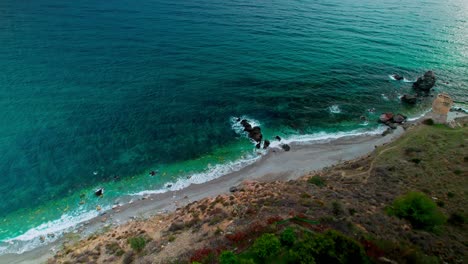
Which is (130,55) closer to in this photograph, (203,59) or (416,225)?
(203,59)

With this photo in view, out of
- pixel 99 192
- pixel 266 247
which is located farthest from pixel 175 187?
pixel 266 247

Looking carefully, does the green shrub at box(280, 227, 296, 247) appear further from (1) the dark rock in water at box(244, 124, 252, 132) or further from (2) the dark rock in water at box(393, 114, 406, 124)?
(2) the dark rock in water at box(393, 114, 406, 124)

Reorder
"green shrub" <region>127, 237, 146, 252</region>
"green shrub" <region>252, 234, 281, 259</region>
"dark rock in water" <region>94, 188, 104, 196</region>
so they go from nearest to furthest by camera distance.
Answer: "green shrub" <region>252, 234, 281, 259</region>
"green shrub" <region>127, 237, 146, 252</region>
"dark rock in water" <region>94, 188, 104, 196</region>

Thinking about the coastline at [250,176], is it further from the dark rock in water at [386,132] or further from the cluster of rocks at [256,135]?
the cluster of rocks at [256,135]

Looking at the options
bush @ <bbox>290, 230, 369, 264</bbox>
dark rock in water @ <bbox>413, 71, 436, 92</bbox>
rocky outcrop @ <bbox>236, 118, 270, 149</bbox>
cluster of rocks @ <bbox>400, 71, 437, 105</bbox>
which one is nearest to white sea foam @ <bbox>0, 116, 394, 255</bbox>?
rocky outcrop @ <bbox>236, 118, 270, 149</bbox>

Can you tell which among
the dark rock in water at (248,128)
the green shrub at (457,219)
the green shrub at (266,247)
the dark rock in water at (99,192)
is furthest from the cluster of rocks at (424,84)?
the dark rock in water at (99,192)

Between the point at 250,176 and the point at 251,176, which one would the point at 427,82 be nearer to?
the point at 251,176

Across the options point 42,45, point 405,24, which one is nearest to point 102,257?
point 42,45
